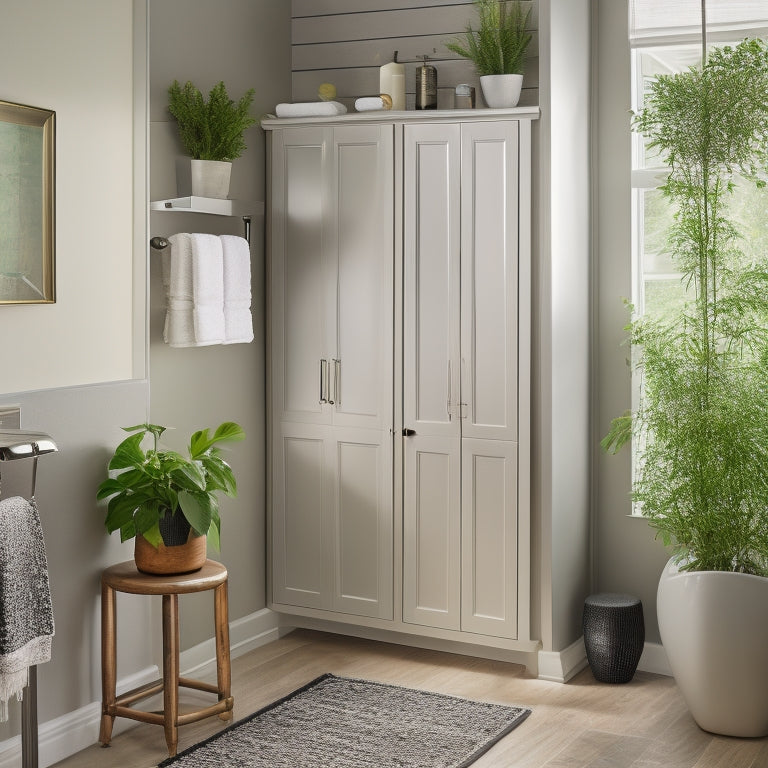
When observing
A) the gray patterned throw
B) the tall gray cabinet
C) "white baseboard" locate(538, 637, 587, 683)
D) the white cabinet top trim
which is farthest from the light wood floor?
the white cabinet top trim

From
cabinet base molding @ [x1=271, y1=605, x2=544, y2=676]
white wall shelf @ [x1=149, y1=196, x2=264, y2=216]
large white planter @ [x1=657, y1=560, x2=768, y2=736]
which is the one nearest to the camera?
large white planter @ [x1=657, y1=560, x2=768, y2=736]

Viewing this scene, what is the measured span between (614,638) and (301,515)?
4.24ft

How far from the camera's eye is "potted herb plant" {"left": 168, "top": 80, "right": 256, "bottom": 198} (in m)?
3.71

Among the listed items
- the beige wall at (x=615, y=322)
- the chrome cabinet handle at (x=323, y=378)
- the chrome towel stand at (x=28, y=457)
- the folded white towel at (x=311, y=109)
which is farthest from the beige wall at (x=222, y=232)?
the beige wall at (x=615, y=322)

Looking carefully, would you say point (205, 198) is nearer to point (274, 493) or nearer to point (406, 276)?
point (406, 276)

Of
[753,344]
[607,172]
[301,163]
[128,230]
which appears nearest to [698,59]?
[607,172]

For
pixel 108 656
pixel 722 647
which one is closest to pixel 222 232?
pixel 108 656

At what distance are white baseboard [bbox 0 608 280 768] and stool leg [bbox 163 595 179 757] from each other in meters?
0.25

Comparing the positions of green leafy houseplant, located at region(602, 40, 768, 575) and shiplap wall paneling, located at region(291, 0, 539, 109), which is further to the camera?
shiplap wall paneling, located at region(291, 0, 539, 109)

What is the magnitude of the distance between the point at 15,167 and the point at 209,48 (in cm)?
121

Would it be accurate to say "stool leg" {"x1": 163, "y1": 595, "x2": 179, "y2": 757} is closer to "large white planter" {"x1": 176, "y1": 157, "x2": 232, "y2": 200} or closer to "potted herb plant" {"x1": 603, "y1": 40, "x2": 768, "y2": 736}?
"large white planter" {"x1": 176, "y1": 157, "x2": 232, "y2": 200}

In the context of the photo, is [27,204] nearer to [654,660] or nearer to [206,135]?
[206,135]

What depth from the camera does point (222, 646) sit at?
341cm

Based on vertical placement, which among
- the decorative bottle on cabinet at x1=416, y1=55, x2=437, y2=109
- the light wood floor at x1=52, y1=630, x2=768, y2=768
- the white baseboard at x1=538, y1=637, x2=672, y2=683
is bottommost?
the light wood floor at x1=52, y1=630, x2=768, y2=768
